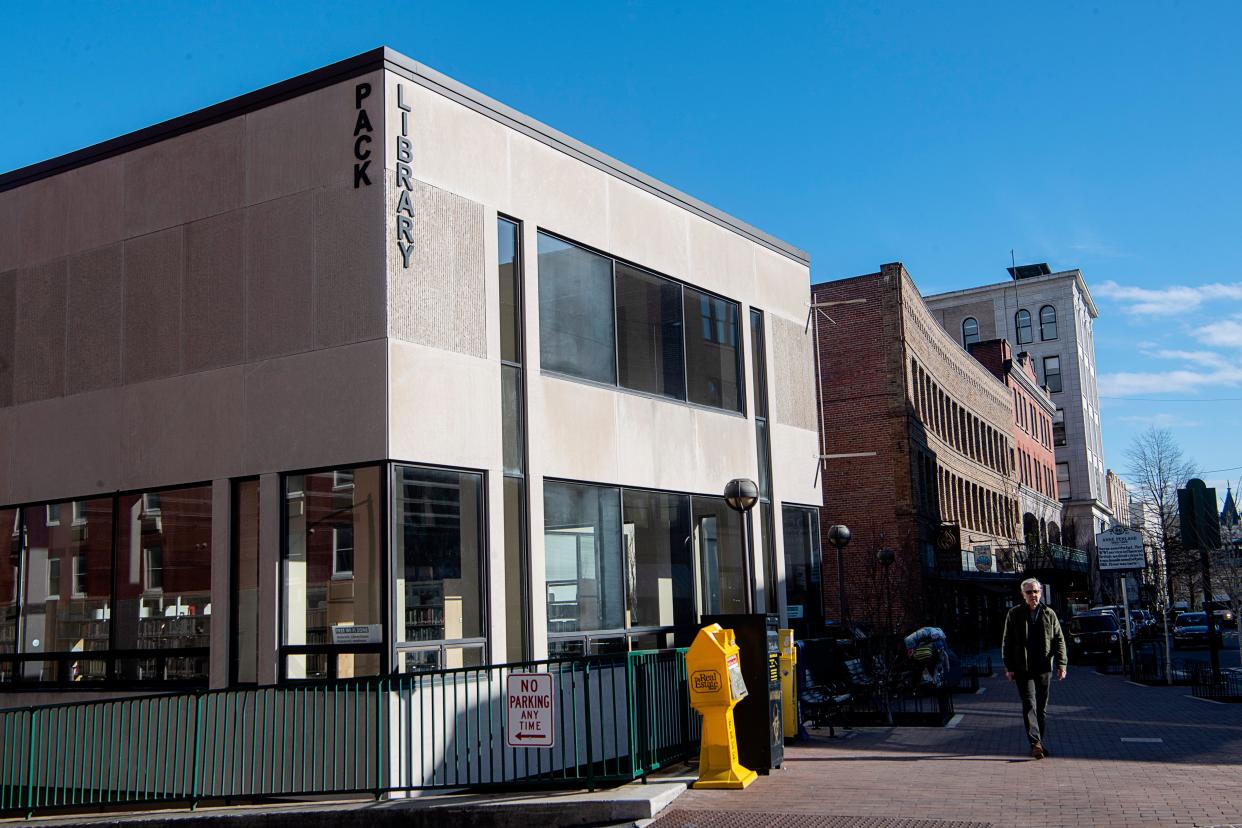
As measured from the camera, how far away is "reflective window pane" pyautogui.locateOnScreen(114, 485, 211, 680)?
13.7 meters

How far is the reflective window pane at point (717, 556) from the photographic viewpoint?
1775 cm

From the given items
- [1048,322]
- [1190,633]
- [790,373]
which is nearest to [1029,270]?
[1048,322]

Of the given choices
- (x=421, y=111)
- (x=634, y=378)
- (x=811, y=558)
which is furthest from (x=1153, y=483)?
(x=421, y=111)

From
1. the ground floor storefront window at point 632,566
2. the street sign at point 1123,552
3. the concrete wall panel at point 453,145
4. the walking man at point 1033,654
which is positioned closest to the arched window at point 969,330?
the street sign at point 1123,552

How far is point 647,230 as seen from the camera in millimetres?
17344

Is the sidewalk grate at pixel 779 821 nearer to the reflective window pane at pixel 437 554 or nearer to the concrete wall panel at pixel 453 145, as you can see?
the reflective window pane at pixel 437 554

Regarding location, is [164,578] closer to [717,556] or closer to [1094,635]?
[717,556]

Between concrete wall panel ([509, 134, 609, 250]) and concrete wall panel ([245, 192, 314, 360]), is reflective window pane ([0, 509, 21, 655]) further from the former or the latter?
concrete wall panel ([509, 134, 609, 250])

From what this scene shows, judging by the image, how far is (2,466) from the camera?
15875 millimetres

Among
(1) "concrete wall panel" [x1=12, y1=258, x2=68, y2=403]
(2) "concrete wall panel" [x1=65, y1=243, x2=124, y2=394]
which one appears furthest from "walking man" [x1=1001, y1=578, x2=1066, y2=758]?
(1) "concrete wall panel" [x1=12, y1=258, x2=68, y2=403]

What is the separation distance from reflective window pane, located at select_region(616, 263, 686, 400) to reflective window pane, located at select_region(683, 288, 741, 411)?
32 cm

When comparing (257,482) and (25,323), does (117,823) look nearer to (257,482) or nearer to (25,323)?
(257,482)

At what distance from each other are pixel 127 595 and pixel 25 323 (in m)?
4.18

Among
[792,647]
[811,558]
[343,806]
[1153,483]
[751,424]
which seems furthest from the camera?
[1153,483]
